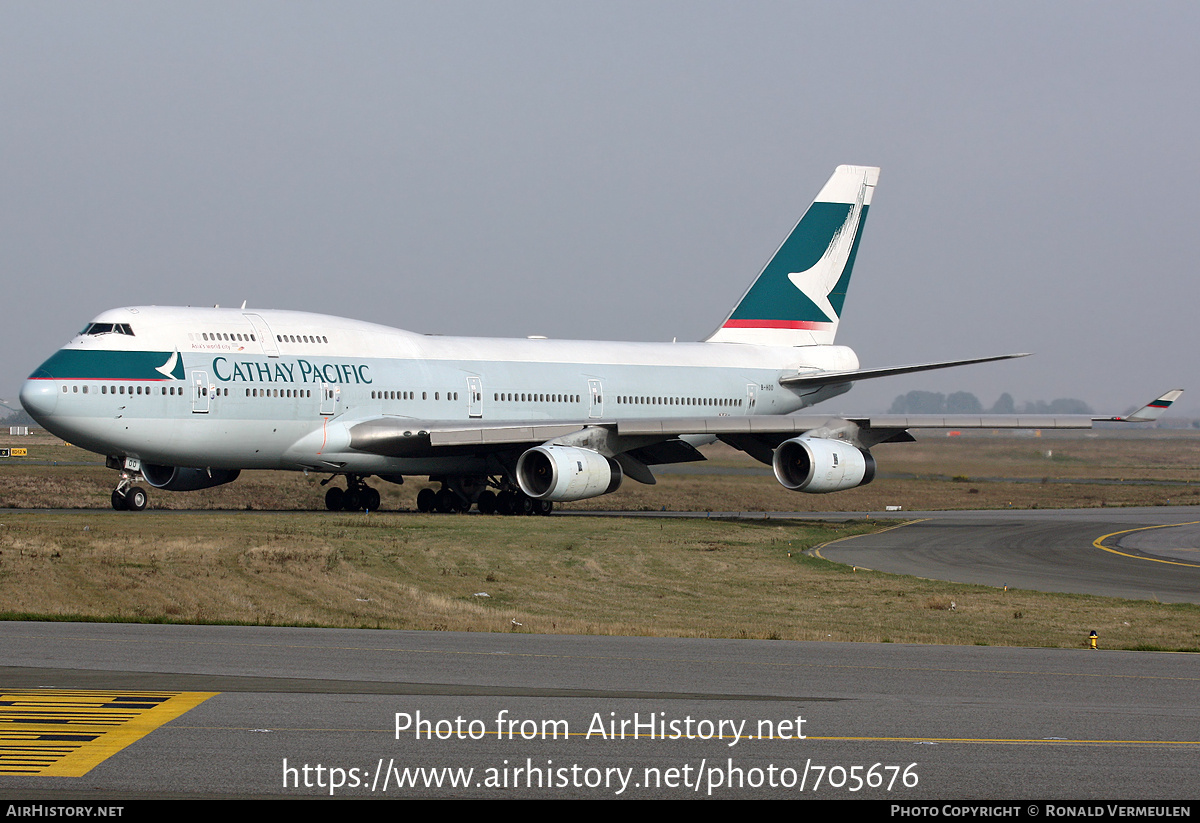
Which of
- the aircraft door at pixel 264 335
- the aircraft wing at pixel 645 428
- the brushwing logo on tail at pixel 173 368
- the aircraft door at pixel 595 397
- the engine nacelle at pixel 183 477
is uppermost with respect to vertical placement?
the aircraft door at pixel 264 335

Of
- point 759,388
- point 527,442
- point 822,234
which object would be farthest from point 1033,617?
point 822,234

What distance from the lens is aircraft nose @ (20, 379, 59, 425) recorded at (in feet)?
104

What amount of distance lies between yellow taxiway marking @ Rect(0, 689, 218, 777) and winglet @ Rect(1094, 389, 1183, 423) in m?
28.0

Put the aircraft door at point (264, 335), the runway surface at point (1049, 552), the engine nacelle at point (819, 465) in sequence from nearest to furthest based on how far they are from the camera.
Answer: the runway surface at point (1049, 552) → the aircraft door at point (264, 335) → the engine nacelle at point (819, 465)

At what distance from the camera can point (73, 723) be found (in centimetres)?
1051

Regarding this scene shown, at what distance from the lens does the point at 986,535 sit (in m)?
35.3

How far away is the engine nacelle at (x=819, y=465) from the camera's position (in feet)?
119

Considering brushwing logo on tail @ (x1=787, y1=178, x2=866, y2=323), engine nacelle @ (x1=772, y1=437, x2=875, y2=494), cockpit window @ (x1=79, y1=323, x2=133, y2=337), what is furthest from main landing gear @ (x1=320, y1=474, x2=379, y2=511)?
brushwing logo on tail @ (x1=787, y1=178, x2=866, y2=323)

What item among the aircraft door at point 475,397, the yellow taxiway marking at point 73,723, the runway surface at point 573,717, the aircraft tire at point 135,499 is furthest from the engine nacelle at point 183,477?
the yellow taxiway marking at point 73,723

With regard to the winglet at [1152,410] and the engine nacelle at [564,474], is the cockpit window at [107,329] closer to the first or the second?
the engine nacelle at [564,474]

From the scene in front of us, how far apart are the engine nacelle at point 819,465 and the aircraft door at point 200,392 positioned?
15.2 metres

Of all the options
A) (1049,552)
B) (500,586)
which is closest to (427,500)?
(500,586)

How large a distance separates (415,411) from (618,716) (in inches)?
1063

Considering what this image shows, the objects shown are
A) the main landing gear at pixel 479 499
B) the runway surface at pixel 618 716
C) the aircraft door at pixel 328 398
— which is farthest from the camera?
the main landing gear at pixel 479 499
